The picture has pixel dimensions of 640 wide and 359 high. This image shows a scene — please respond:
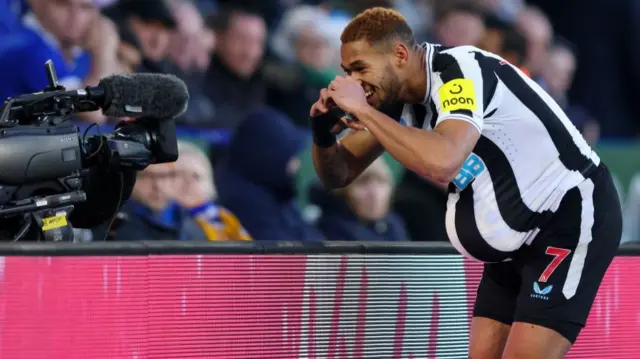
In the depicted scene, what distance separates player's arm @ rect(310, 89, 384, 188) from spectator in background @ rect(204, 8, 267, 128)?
3.72 m

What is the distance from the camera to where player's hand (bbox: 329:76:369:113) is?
14.0 feet

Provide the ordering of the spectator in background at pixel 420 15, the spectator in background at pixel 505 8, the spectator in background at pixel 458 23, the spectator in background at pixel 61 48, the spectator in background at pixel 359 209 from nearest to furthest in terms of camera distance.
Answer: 1. the spectator in background at pixel 61 48
2. the spectator in background at pixel 359 209
3. the spectator in background at pixel 458 23
4. the spectator in background at pixel 420 15
5. the spectator in background at pixel 505 8

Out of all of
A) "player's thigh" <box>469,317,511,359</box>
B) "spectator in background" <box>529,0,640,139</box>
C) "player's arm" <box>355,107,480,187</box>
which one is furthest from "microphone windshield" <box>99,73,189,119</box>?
"spectator in background" <box>529,0,640,139</box>

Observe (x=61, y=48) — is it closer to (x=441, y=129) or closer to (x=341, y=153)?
(x=341, y=153)

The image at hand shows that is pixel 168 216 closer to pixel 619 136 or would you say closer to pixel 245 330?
pixel 245 330

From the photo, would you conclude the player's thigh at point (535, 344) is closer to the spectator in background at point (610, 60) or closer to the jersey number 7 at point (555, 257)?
the jersey number 7 at point (555, 257)

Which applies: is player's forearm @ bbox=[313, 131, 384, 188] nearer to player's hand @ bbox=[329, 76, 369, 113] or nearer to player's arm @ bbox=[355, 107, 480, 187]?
player's hand @ bbox=[329, 76, 369, 113]

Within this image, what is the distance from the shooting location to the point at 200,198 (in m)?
7.31

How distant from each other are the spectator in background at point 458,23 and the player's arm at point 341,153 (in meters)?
5.86

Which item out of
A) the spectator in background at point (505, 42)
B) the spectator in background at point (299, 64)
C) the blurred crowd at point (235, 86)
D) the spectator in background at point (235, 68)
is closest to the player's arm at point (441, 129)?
the blurred crowd at point (235, 86)

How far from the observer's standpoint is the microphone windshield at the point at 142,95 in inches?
171

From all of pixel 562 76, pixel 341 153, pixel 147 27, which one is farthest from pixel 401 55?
pixel 562 76

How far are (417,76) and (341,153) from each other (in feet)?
2.06

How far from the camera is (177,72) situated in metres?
8.32
